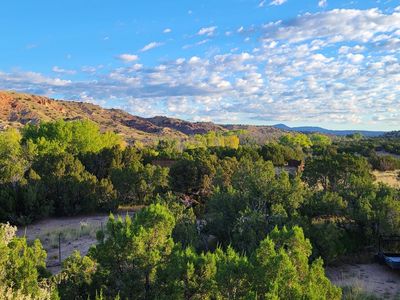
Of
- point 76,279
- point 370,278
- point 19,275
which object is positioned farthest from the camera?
point 370,278

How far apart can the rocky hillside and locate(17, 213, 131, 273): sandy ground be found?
6872cm

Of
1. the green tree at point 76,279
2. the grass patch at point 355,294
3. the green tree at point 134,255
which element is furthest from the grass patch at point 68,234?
the grass patch at point 355,294

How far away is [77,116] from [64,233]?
114 metres

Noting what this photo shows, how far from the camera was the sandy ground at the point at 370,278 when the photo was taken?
1310 cm

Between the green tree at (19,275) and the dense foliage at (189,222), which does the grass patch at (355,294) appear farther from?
the green tree at (19,275)

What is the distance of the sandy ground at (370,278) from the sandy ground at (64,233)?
953 centimetres

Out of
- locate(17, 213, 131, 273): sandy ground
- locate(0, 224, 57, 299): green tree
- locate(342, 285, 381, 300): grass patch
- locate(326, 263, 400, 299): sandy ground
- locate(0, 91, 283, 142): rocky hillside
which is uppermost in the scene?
locate(0, 91, 283, 142): rocky hillside

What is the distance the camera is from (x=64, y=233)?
19500mm

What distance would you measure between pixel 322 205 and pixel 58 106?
129 meters

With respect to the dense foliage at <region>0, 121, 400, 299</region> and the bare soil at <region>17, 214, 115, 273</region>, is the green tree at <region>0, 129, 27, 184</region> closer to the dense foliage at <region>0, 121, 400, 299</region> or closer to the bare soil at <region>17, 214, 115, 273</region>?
the dense foliage at <region>0, 121, 400, 299</region>

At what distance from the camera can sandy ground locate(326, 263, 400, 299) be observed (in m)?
13.1

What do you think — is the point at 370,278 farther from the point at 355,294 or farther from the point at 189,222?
the point at 189,222

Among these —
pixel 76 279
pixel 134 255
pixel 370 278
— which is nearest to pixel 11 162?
pixel 76 279

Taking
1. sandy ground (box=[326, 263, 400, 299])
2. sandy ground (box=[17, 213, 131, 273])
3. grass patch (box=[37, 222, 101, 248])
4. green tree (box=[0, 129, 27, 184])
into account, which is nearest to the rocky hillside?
green tree (box=[0, 129, 27, 184])
